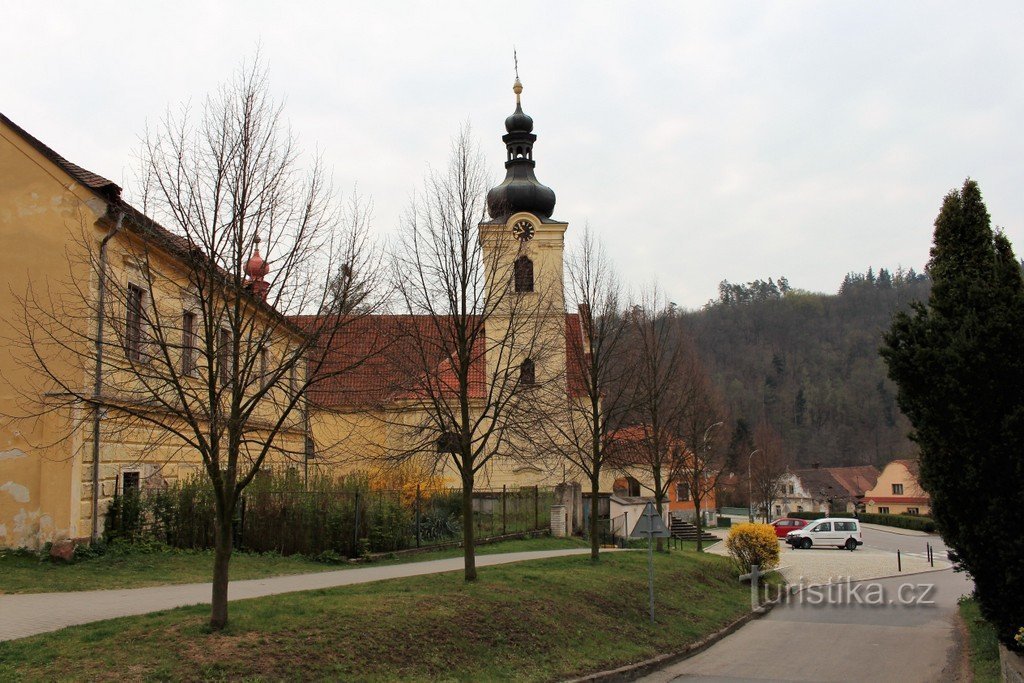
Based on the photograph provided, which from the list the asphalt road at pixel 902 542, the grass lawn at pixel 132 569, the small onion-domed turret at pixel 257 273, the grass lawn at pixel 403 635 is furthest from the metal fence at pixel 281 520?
the asphalt road at pixel 902 542

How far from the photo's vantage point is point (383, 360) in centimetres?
1416

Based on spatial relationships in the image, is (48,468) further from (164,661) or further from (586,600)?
(586,600)

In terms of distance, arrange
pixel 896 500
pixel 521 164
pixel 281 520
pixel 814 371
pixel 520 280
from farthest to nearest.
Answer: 1. pixel 814 371
2. pixel 896 500
3. pixel 521 164
4. pixel 281 520
5. pixel 520 280

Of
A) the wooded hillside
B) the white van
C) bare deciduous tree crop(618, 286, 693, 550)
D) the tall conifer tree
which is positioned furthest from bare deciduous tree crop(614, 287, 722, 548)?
the wooded hillside

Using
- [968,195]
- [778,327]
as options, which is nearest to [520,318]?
[968,195]

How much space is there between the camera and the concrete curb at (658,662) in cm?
1216

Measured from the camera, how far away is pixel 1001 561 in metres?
10.4

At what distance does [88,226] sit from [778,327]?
378 feet

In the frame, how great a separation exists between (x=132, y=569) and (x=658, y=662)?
995cm

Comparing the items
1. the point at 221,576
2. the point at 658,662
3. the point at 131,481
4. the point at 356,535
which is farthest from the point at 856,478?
the point at 221,576

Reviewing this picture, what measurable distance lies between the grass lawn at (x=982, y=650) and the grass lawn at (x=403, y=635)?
15.8ft

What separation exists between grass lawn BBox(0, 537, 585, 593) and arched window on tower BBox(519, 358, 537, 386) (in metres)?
5.89

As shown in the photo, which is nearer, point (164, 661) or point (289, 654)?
point (164, 661)

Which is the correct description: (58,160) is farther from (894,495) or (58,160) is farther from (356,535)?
(894,495)
